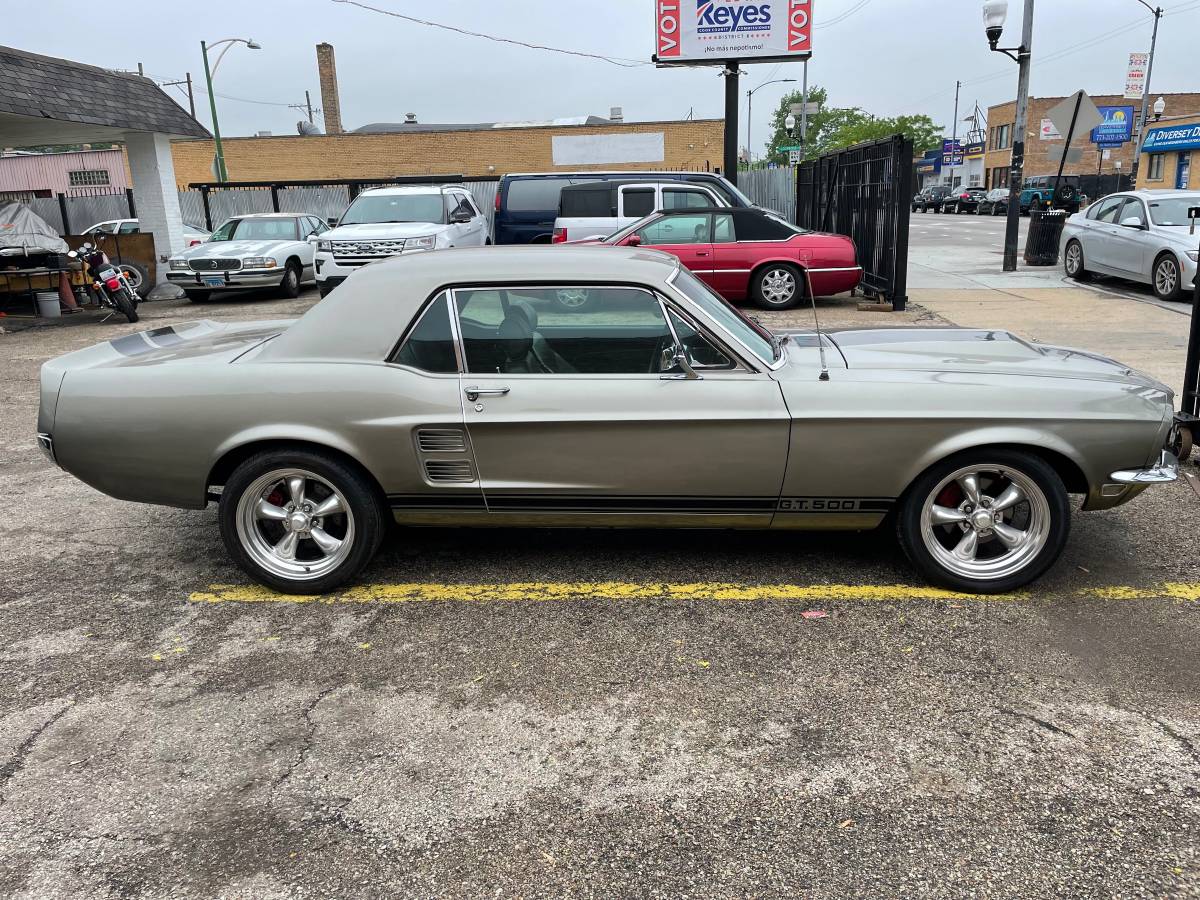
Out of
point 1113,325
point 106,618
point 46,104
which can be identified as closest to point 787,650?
point 106,618

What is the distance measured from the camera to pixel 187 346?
15.0 feet

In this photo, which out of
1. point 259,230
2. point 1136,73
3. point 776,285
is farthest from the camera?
point 1136,73

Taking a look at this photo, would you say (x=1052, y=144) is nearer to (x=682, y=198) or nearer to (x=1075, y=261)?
(x=1075, y=261)

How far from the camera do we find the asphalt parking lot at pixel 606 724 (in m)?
2.53

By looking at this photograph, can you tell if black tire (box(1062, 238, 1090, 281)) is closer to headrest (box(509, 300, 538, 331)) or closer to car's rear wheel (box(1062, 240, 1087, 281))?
car's rear wheel (box(1062, 240, 1087, 281))

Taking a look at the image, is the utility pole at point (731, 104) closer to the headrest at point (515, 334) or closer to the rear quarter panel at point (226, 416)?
the headrest at point (515, 334)

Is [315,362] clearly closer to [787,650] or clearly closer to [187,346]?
[187,346]

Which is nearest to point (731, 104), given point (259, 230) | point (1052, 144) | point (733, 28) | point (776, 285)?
point (733, 28)

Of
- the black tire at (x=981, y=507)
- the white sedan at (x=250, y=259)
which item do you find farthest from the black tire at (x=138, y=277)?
the black tire at (x=981, y=507)

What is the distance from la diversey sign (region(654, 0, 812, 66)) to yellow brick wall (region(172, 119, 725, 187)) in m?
23.9

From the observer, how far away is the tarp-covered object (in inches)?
559

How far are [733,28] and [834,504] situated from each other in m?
18.1

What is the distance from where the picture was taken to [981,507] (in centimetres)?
394

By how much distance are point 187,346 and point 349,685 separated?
81.9 inches
